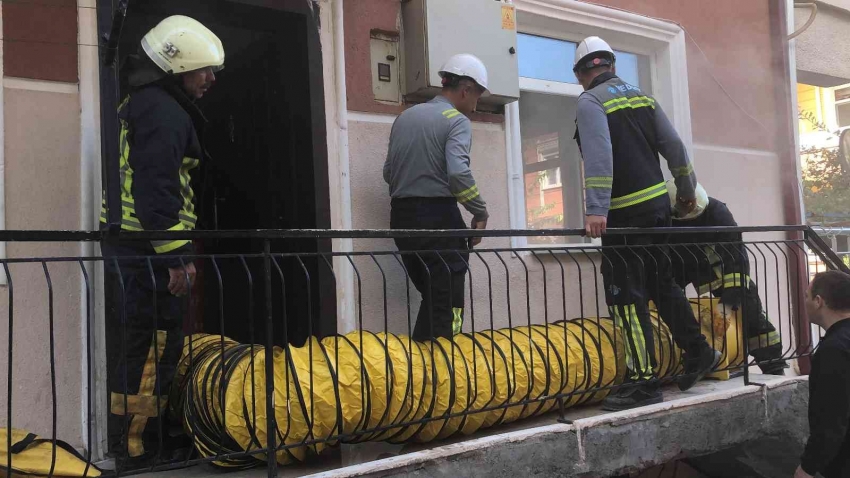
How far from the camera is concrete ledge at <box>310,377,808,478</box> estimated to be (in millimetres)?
2957

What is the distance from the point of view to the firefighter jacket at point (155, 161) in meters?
2.88

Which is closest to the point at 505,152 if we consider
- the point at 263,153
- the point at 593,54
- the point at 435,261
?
the point at 593,54

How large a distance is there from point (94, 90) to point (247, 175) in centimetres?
135

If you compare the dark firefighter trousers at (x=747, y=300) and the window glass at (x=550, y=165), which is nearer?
the dark firefighter trousers at (x=747, y=300)

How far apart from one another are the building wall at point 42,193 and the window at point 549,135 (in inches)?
128

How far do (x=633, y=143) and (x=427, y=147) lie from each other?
117 centimetres

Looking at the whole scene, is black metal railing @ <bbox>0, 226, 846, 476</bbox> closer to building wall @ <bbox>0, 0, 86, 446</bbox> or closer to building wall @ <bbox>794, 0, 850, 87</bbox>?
building wall @ <bbox>0, 0, 86, 446</bbox>

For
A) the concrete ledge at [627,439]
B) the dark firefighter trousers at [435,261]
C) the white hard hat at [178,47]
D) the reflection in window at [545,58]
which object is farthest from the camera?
the reflection in window at [545,58]

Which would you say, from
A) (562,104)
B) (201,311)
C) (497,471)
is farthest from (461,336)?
(562,104)

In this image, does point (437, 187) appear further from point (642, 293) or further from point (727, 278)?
point (727, 278)

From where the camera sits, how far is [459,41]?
4.80 m

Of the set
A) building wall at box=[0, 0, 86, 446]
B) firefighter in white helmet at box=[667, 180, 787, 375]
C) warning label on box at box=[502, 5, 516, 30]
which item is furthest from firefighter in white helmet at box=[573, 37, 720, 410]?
building wall at box=[0, 0, 86, 446]

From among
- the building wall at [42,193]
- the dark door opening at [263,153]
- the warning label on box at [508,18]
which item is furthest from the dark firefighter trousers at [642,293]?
the building wall at [42,193]

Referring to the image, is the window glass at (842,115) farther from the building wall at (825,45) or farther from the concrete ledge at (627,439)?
the concrete ledge at (627,439)
